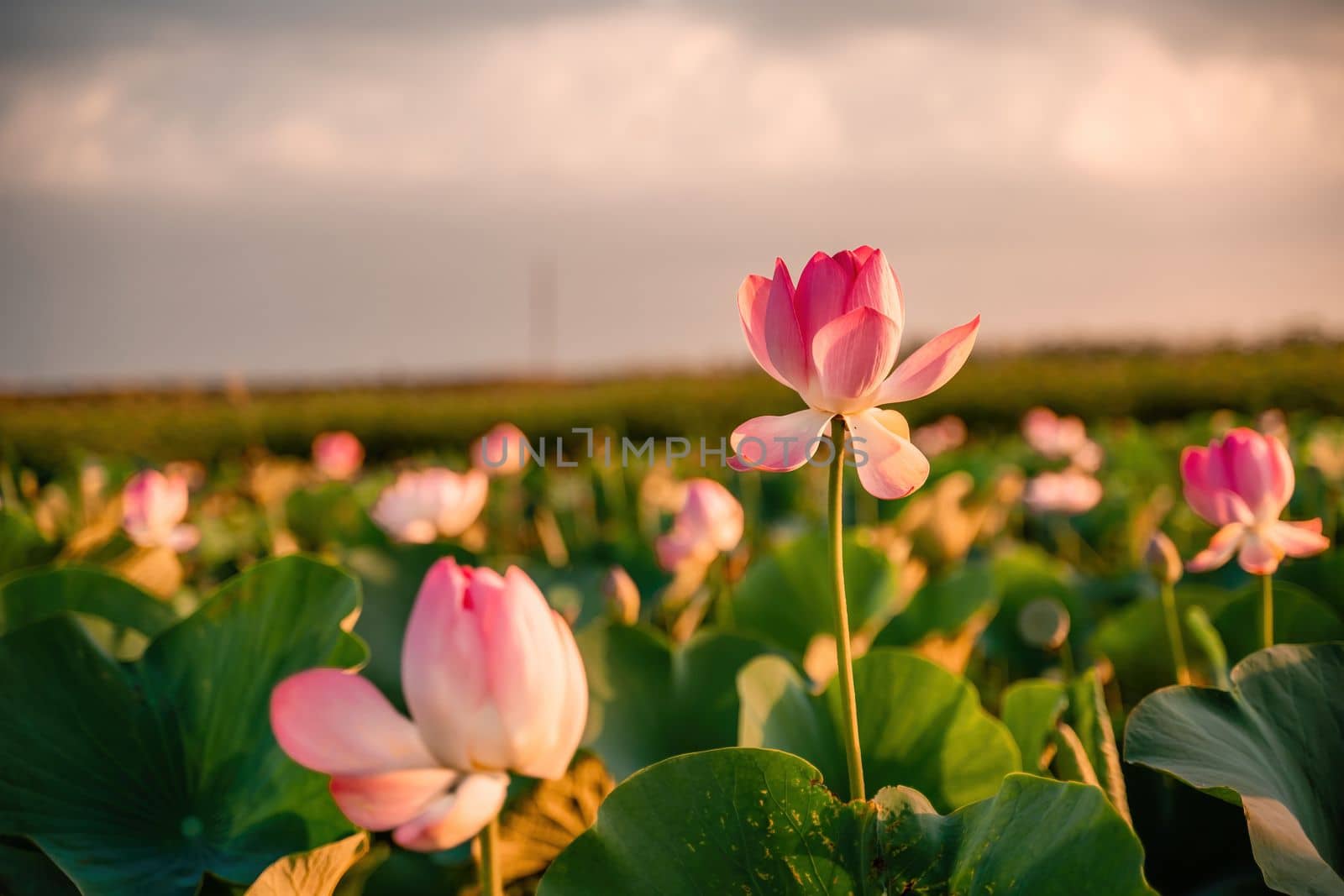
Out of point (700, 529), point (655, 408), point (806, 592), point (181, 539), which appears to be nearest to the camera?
point (806, 592)

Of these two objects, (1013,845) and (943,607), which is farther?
(943,607)

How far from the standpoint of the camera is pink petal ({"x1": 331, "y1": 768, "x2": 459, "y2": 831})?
17.0 inches

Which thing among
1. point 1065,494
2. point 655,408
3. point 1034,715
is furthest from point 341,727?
point 655,408

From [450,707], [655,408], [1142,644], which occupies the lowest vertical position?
[1142,644]

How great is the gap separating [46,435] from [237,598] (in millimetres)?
11711

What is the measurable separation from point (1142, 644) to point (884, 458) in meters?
0.70

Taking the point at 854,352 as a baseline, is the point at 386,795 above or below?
below

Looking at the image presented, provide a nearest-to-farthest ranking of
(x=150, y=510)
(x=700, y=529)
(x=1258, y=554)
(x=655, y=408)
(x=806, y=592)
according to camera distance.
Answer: (x=1258, y=554) → (x=806, y=592) → (x=700, y=529) → (x=150, y=510) → (x=655, y=408)

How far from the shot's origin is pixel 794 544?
1135 mm

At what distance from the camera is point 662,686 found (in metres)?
0.83

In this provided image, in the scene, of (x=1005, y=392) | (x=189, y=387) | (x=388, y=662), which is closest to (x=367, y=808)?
(x=388, y=662)

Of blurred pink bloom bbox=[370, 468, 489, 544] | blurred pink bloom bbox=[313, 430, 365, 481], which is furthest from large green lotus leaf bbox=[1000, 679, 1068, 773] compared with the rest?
blurred pink bloom bbox=[313, 430, 365, 481]

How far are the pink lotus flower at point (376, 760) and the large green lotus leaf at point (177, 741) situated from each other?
0.20 metres

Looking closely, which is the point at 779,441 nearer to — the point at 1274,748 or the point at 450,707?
the point at 450,707
